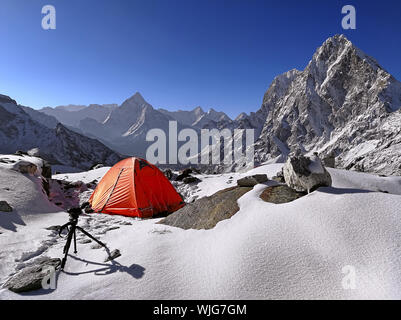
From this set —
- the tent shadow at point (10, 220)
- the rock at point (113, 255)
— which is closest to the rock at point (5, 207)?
the tent shadow at point (10, 220)

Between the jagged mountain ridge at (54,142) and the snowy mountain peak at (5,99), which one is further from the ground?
the snowy mountain peak at (5,99)

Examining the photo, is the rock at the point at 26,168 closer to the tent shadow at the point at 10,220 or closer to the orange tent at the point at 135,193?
the orange tent at the point at 135,193


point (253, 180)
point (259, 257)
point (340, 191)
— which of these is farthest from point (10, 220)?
point (340, 191)

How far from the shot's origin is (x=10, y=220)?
6715 mm

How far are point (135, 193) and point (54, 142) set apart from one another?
12506cm

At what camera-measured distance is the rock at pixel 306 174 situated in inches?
221

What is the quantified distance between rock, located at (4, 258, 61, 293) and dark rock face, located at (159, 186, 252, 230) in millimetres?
3442

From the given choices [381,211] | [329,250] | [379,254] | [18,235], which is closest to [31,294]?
[18,235]

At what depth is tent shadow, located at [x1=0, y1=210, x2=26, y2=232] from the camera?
6230mm

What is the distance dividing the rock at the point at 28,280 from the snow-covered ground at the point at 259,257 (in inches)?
4.9

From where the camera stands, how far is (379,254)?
3186mm

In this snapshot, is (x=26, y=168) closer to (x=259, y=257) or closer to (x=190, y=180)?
(x=190, y=180)
